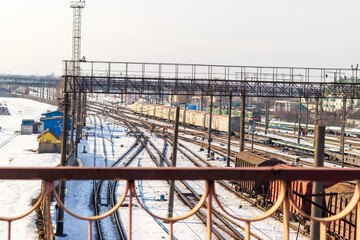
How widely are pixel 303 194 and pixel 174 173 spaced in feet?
46.5

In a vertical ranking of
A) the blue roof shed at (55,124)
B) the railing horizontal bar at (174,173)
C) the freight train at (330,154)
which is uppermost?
the railing horizontal bar at (174,173)

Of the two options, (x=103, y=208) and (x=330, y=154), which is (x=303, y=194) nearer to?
(x=103, y=208)

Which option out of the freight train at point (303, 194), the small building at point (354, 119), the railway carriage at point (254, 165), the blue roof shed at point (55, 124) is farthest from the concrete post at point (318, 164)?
the small building at point (354, 119)

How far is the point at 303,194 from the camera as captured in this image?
16.2 m

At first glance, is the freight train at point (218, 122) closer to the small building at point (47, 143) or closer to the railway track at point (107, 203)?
the railway track at point (107, 203)

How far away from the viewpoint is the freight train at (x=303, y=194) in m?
13.5

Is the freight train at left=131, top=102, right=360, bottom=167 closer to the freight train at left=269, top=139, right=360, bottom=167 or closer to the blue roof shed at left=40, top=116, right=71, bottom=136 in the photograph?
the freight train at left=269, top=139, right=360, bottom=167

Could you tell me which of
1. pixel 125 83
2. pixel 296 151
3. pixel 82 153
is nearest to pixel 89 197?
pixel 125 83

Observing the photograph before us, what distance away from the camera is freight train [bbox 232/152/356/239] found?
1348 centimetres

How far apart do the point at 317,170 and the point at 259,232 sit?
501 inches

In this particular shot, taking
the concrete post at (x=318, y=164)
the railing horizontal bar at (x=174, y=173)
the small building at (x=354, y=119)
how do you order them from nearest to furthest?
the railing horizontal bar at (x=174, y=173)
the concrete post at (x=318, y=164)
the small building at (x=354, y=119)

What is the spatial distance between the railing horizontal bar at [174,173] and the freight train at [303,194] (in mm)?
5519

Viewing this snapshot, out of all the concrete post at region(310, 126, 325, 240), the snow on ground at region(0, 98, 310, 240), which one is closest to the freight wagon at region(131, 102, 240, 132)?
the snow on ground at region(0, 98, 310, 240)

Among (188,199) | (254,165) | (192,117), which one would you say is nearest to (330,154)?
(254,165)
